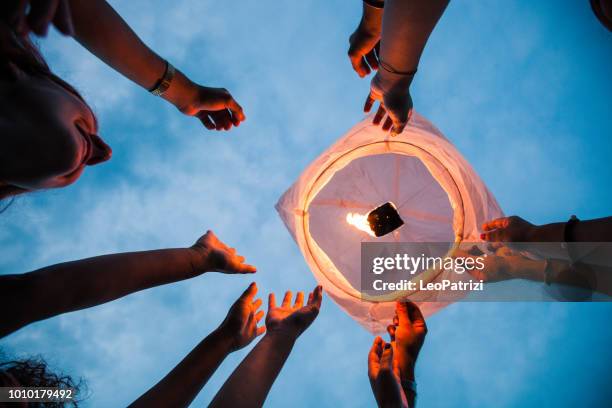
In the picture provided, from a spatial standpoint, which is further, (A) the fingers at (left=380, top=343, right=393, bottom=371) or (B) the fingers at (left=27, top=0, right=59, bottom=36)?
(A) the fingers at (left=380, top=343, right=393, bottom=371)

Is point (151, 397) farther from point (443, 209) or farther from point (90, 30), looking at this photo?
point (443, 209)

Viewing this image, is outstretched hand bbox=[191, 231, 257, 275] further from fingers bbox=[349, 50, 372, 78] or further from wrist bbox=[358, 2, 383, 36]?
wrist bbox=[358, 2, 383, 36]

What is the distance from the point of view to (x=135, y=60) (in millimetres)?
1445

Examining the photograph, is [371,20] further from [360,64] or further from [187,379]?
[187,379]

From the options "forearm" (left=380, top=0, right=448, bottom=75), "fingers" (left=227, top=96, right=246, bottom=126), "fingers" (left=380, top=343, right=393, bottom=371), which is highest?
"fingers" (left=227, top=96, right=246, bottom=126)

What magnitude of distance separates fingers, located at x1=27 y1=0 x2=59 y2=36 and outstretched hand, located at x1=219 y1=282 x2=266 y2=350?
1490mm

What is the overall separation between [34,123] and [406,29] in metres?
1.15

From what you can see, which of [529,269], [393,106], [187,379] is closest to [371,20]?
[393,106]

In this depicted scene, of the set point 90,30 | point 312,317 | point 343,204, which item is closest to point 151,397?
point 312,317

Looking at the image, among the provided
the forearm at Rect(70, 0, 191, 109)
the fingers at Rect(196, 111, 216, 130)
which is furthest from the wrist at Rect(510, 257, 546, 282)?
the forearm at Rect(70, 0, 191, 109)

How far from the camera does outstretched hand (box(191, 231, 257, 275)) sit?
66.0 inches

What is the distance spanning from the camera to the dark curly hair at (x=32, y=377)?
4.52 ft

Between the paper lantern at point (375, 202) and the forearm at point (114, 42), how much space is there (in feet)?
2.92

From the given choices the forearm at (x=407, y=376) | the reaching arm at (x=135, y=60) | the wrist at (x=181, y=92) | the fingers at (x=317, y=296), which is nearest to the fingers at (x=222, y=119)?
the reaching arm at (x=135, y=60)
